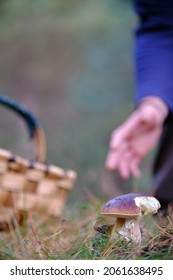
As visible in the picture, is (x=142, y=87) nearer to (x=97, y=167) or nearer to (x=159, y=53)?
(x=159, y=53)

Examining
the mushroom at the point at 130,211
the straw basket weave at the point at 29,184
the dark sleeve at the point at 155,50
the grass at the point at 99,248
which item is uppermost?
the dark sleeve at the point at 155,50

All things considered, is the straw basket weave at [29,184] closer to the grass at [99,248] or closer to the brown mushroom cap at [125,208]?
the grass at [99,248]

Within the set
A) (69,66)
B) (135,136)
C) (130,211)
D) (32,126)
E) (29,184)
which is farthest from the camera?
(69,66)

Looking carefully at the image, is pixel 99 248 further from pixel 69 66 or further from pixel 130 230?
pixel 69 66

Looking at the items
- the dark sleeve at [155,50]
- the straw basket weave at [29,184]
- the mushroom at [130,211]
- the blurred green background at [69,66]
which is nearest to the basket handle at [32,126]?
the straw basket weave at [29,184]

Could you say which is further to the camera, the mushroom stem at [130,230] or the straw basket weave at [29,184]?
the straw basket weave at [29,184]

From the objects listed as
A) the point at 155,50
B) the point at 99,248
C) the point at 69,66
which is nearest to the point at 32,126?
the point at 155,50
